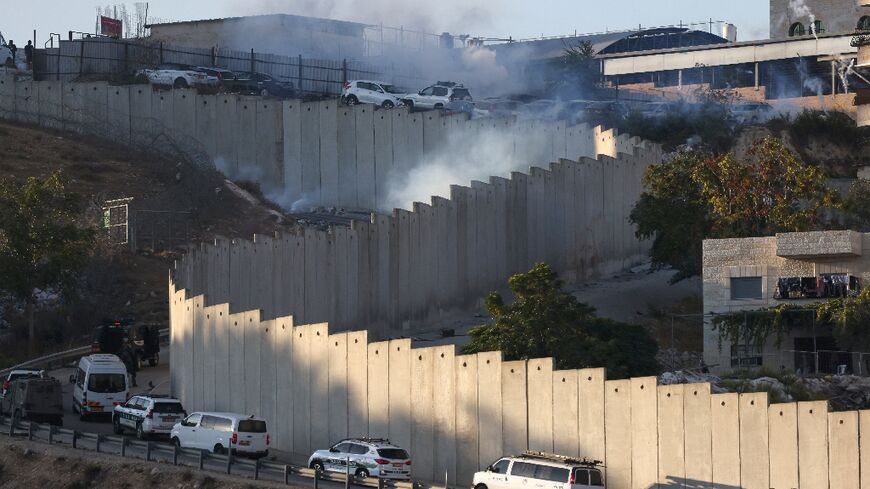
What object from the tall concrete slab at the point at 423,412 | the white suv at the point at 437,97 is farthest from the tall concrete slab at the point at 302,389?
the white suv at the point at 437,97

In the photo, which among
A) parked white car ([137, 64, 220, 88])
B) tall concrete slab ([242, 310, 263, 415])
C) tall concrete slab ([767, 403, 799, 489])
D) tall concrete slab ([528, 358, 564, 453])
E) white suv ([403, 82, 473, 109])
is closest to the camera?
tall concrete slab ([767, 403, 799, 489])

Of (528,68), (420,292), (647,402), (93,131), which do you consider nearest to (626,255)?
(420,292)

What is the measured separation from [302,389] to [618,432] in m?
10.2

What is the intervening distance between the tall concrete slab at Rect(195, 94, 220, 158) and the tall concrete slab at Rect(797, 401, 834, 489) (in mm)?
51600

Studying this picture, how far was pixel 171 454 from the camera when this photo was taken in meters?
45.3

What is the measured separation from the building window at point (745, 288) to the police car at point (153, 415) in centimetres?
1652

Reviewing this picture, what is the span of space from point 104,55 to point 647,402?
209ft

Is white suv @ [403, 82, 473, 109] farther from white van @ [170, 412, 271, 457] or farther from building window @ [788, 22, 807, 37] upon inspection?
white van @ [170, 412, 271, 457]

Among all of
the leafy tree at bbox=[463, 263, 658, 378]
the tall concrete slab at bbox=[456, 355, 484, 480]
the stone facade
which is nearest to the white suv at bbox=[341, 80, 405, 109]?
the stone facade

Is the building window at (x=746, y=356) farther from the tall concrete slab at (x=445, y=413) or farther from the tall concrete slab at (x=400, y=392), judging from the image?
the tall concrete slab at (x=445, y=413)

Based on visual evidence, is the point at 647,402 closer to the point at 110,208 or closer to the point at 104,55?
the point at 110,208

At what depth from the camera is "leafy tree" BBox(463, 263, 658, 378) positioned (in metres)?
50.9

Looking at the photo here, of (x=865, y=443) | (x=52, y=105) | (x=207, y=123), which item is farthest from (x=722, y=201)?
(x=52, y=105)

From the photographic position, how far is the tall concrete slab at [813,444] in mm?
37906
